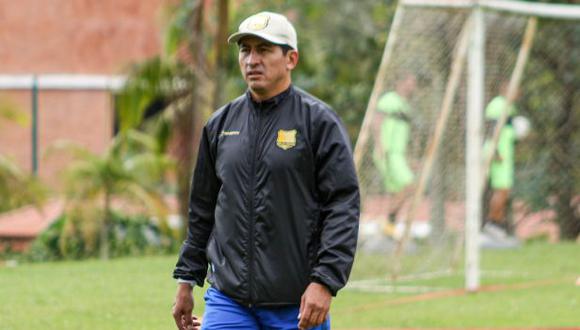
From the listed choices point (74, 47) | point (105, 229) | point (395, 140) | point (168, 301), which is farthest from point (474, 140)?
point (74, 47)

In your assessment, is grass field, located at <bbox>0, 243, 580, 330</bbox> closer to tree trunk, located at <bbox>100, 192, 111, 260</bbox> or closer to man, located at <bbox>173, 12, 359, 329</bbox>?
tree trunk, located at <bbox>100, 192, 111, 260</bbox>

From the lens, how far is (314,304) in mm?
5375

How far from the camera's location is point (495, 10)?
13789 millimetres

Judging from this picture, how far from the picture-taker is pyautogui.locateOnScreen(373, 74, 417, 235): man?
1444cm

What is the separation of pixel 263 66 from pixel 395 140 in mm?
9224

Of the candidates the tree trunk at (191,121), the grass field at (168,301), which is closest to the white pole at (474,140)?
the grass field at (168,301)

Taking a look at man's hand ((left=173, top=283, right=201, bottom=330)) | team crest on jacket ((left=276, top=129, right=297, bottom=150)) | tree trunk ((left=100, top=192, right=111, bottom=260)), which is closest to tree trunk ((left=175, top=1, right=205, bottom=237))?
tree trunk ((left=100, top=192, right=111, bottom=260))

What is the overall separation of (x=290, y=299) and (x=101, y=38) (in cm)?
3034

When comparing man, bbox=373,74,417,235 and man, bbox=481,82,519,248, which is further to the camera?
man, bbox=481,82,519,248

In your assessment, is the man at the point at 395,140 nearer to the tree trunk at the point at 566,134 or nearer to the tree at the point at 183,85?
the tree trunk at the point at 566,134

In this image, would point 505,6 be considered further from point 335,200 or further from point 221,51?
point 335,200

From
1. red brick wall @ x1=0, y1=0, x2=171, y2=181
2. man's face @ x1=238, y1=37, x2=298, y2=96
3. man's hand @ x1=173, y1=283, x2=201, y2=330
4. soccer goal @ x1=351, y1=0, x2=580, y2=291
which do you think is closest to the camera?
man's face @ x1=238, y1=37, x2=298, y2=96

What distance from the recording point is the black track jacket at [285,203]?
18.1ft

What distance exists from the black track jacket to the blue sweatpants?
0.05 m
